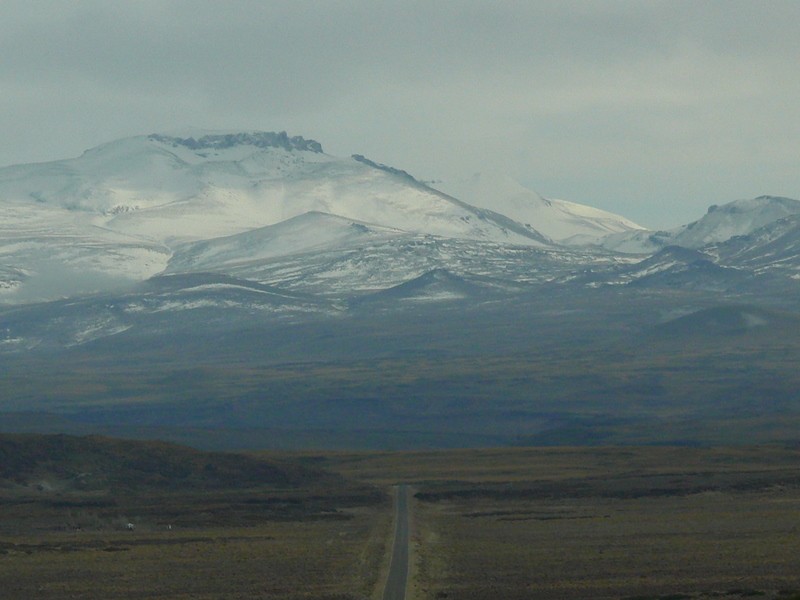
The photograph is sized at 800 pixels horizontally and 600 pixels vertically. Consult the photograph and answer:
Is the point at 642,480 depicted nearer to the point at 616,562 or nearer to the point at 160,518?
the point at 160,518

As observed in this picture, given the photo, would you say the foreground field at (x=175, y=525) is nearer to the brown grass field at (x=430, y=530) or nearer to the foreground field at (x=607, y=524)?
the brown grass field at (x=430, y=530)

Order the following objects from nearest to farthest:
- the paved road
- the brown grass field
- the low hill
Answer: the paved road < the brown grass field < the low hill

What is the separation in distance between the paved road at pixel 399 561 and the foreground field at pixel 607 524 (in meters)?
0.61

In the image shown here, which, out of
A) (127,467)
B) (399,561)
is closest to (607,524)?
(399,561)

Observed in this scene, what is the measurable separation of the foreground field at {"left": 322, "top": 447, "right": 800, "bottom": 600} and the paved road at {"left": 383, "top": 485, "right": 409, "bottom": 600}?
608mm

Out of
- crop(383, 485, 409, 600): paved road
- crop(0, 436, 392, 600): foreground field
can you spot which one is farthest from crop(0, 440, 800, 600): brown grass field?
crop(383, 485, 409, 600): paved road

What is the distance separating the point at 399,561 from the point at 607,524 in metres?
15.1

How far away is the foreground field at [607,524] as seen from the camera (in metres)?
49.7

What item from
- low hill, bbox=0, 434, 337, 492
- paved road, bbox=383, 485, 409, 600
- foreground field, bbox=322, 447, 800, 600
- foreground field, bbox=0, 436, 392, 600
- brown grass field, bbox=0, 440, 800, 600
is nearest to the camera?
paved road, bbox=383, 485, 409, 600

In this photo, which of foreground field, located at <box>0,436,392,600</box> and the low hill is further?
the low hill

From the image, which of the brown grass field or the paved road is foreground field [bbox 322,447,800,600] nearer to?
the brown grass field

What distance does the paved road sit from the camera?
47969 millimetres

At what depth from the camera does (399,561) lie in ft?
187

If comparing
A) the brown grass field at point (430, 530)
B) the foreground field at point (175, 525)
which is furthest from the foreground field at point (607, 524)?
the foreground field at point (175, 525)
